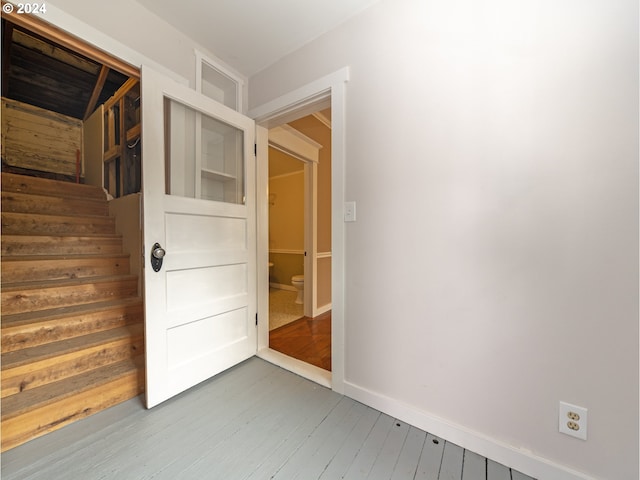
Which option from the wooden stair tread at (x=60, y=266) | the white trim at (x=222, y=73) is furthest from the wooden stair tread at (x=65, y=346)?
the white trim at (x=222, y=73)

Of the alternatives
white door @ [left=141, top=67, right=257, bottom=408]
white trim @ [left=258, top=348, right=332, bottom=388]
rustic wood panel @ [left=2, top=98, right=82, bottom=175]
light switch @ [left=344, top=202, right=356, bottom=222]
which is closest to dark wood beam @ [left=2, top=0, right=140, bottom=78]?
white door @ [left=141, top=67, right=257, bottom=408]

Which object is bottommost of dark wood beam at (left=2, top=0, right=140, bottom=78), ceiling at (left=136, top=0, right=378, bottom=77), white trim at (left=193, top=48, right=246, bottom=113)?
dark wood beam at (left=2, top=0, right=140, bottom=78)

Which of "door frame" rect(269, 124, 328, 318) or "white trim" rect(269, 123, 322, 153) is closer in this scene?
"white trim" rect(269, 123, 322, 153)

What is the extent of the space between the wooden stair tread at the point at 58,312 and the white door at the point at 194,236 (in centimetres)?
75

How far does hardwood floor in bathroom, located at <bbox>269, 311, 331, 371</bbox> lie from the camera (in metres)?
2.13

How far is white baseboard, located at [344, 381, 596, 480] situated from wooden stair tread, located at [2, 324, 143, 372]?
1.72m

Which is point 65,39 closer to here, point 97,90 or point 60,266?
point 60,266

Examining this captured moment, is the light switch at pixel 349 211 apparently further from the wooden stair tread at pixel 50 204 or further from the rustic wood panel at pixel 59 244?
the wooden stair tread at pixel 50 204

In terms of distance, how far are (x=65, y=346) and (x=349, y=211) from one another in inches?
79.2

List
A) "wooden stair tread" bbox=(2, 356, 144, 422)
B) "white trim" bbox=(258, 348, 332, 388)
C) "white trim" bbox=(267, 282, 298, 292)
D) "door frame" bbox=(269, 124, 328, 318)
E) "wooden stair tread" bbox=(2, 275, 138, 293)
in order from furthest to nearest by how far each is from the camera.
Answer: "white trim" bbox=(267, 282, 298, 292)
"door frame" bbox=(269, 124, 328, 318)
"white trim" bbox=(258, 348, 332, 388)
"wooden stair tread" bbox=(2, 275, 138, 293)
"wooden stair tread" bbox=(2, 356, 144, 422)

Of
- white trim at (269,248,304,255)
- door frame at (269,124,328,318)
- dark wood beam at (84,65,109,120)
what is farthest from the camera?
white trim at (269,248,304,255)

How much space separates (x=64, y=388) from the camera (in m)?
1.37

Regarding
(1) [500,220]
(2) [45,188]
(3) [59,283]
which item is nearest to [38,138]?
(2) [45,188]

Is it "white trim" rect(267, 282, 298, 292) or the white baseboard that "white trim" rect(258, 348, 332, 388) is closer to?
the white baseboard
